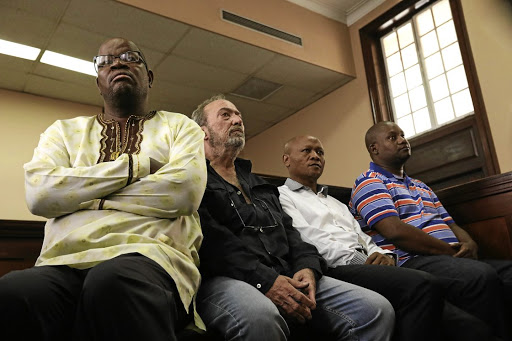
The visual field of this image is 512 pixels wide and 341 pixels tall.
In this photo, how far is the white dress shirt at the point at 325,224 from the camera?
5.88 ft

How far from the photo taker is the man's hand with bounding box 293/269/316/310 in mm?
1397

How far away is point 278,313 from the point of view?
123 cm

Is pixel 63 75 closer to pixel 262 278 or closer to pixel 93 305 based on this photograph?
pixel 262 278

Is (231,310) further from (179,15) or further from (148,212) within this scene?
(179,15)

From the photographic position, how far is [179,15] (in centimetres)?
381

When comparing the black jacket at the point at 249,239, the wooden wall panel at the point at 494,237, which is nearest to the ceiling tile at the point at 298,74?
the wooden wall panel at the point at 494,237

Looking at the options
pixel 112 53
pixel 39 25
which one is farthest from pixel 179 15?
pixel 112 53

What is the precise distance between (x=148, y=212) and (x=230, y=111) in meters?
0.89

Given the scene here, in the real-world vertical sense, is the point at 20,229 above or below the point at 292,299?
above

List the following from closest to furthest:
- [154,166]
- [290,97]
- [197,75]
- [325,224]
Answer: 1. [154,166]
2. [325,224]
3. [197,75]
4. [290,97]

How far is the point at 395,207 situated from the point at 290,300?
2.93 feet

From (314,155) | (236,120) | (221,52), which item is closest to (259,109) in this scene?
(221,52)

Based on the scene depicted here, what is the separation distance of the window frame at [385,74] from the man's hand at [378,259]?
2289 mm

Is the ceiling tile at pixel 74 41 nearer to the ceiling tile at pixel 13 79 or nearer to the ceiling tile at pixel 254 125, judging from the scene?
the ceiling tile at pixel 13 79
